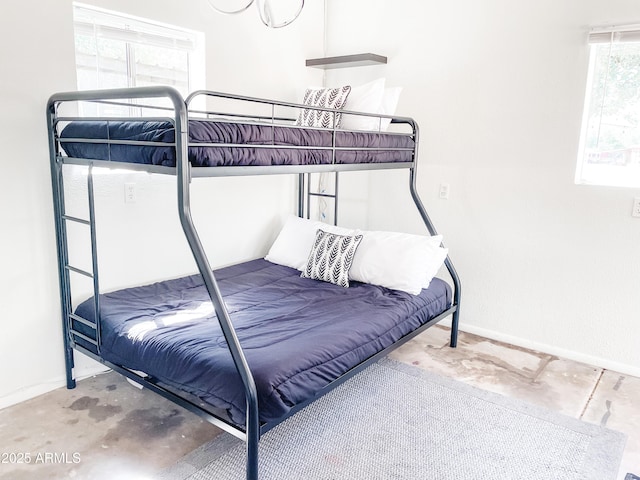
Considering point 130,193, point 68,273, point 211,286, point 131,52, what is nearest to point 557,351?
point 211,286

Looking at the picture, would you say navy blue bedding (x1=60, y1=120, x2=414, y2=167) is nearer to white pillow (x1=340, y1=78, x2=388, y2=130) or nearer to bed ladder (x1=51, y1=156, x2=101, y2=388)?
bed ladder (x1=51, y1=156, x2=101, y2=388)

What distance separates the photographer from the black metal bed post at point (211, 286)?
161 centimetres

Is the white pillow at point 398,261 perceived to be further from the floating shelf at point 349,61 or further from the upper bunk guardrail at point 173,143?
the floating shelf at point 349,61

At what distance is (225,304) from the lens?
86.0 inches

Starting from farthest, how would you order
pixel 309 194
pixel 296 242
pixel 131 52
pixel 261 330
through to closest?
1. pixel 309 194
2. pixel 296 242
3. pixel 131 52
4. pixel 261 330

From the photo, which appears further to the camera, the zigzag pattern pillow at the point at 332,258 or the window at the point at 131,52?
the zigzag pattern pillow at the point at 332,258

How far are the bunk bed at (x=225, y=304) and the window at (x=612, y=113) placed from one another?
1.02 m

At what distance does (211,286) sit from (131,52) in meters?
1.69

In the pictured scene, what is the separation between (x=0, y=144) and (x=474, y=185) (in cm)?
259

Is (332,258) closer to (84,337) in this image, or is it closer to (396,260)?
(396,260)

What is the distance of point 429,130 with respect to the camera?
3316 millimetres

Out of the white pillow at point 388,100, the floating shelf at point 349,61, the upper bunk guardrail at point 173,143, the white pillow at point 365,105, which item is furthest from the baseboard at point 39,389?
the floating shelf at point 349,61

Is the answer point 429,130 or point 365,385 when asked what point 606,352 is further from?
point 429,130

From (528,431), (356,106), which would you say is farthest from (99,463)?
(356,106)
